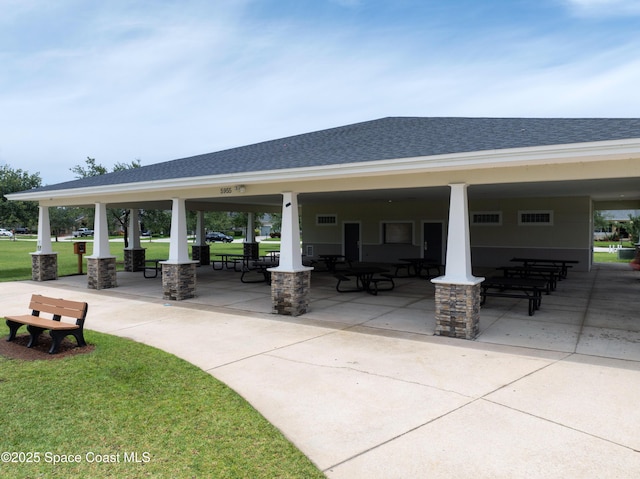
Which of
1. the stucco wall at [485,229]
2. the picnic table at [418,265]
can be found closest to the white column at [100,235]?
the picnic table at [418,265]

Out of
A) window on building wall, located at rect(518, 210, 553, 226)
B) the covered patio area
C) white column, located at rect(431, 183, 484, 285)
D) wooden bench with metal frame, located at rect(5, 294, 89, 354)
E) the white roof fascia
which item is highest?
the white roof fascia

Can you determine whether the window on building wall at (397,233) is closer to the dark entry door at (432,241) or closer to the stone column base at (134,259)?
the dark entry door at (432,241)

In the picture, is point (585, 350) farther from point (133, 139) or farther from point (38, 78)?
point (133, 139)

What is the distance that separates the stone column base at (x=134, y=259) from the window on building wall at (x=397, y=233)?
38.5 ft

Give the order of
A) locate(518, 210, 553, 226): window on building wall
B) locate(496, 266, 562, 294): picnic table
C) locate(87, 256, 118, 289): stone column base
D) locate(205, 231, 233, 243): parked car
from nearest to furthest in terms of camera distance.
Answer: locate(496, 266, 562, 294): picnic table → locate(87, 256, 118, 289): stone column base → locate(518, 210, 553, 226): window on building wall → locate(205, 231, 233, 243): parked car

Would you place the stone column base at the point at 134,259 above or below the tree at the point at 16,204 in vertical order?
below

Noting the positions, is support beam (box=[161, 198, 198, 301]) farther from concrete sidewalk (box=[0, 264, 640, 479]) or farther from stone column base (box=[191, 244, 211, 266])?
stone column base (box=[191, 244, 211, 266])

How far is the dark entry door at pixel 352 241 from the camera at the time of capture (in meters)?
22.8

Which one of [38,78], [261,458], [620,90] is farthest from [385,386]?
[620,90]

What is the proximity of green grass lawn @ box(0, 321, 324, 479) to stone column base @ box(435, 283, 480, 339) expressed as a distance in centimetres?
431

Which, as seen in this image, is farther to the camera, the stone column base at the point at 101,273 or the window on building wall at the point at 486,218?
the window on building wall at the point at 486,218

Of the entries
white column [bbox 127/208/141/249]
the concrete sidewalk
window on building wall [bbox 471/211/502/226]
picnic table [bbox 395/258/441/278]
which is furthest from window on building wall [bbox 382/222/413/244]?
white column [bbox 127/208/141/249]

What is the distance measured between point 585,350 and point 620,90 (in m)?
18.1

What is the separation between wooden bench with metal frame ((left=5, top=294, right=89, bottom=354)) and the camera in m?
6.84
